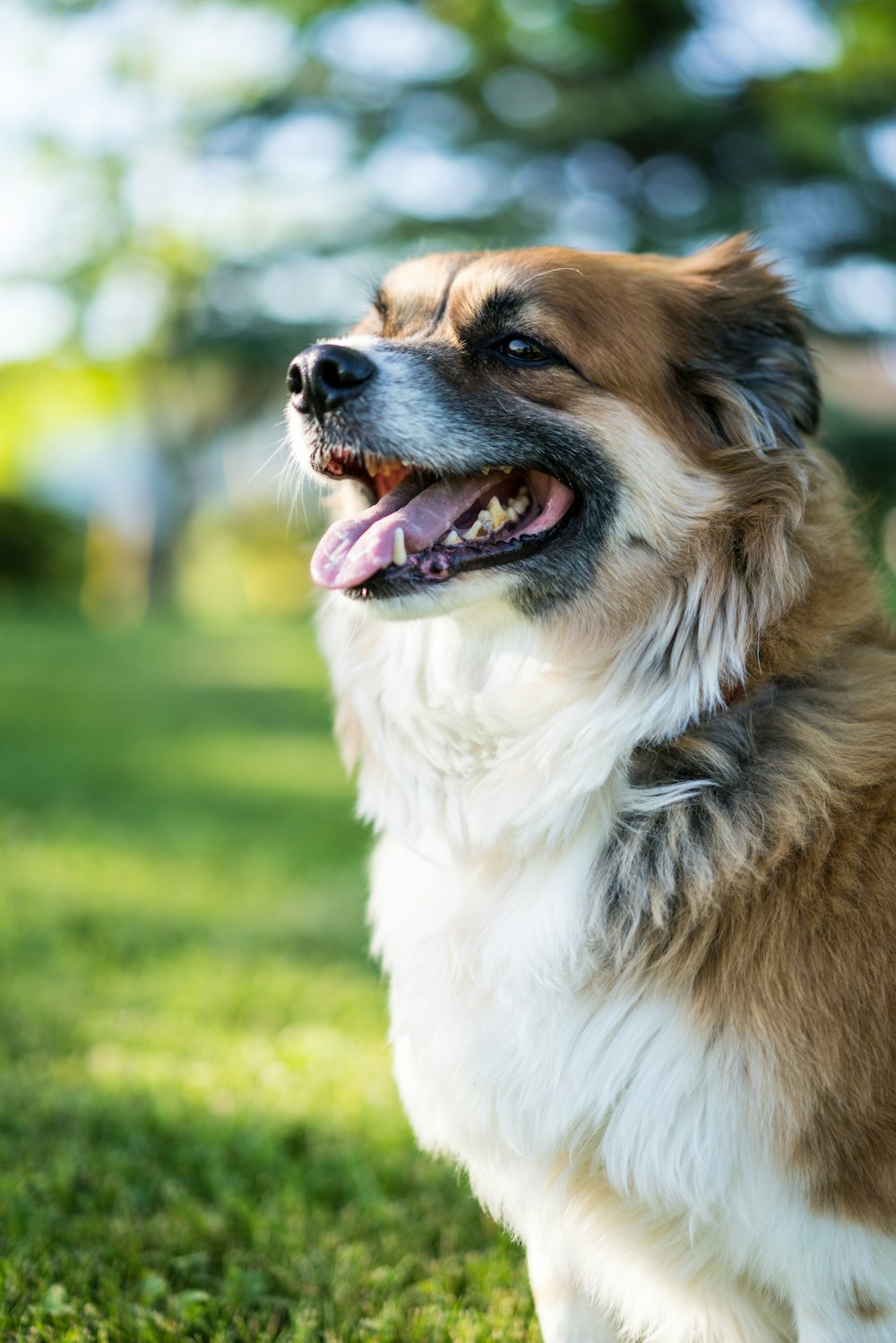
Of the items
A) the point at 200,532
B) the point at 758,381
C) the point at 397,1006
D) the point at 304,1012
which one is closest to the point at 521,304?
the point at 758,381

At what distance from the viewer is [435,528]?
261 centimetres

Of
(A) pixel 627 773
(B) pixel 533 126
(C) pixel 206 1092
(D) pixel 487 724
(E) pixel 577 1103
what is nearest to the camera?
(E) pixel 577 1103

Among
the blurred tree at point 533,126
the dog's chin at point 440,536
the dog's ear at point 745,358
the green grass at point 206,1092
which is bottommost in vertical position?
the green grass at point 206,1092

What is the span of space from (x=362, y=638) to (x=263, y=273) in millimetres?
9806

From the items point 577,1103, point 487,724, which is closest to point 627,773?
point 487,724

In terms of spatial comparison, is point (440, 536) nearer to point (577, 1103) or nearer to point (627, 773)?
point (627, 773)

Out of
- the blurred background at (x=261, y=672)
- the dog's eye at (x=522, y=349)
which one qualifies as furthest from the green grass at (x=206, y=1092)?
the dog's eye at (x=522, y=349)

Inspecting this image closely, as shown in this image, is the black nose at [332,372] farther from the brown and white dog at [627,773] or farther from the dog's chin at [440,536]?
the dog's chin at [440,536]

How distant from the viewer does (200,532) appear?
30.8 meters

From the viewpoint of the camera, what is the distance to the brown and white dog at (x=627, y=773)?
6.75 feet

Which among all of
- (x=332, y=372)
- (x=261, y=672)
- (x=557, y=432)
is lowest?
(x=261, y=672)

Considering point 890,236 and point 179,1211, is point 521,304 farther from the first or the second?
point 890,236

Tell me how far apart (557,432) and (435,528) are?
12.9 inches

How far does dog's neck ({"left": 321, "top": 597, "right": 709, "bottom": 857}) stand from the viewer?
7.79ft
